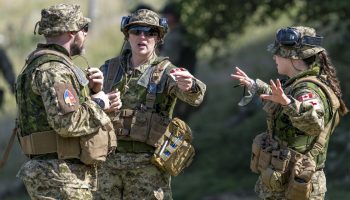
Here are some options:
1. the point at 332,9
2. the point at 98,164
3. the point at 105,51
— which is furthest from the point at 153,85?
the point at 105,51

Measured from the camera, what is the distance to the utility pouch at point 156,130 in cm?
790

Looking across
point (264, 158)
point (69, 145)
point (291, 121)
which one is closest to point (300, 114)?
point (291, 121)

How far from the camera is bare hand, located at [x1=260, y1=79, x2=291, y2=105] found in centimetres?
702

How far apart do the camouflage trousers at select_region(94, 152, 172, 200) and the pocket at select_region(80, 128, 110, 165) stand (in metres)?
0.68

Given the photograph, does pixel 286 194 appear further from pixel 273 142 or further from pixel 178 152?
pixel 178 152

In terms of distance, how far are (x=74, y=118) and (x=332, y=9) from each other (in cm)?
789

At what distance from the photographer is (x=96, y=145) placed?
7.16 metres

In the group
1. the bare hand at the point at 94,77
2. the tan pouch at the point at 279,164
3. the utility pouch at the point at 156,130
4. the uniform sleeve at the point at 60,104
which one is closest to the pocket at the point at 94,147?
the uniform sleeve at the point at 60,104

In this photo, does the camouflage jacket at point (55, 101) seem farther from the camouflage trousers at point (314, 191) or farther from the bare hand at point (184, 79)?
the camouflage trousers at point (314, 191)

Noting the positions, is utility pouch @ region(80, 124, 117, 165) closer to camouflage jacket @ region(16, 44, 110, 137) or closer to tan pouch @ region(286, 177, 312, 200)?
camouflage jacket @ region(16, 44, 110, 137)

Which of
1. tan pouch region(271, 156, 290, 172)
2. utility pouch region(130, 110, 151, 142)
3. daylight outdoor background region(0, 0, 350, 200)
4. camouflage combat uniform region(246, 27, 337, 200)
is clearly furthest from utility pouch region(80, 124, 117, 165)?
daylight outdoor background region(0, 0, 350, 200)

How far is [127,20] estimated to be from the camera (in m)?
8.01

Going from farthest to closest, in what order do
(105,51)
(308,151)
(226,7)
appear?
(105,51) < (226,7) < (308,151)

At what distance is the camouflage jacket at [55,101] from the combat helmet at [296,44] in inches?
60.1
